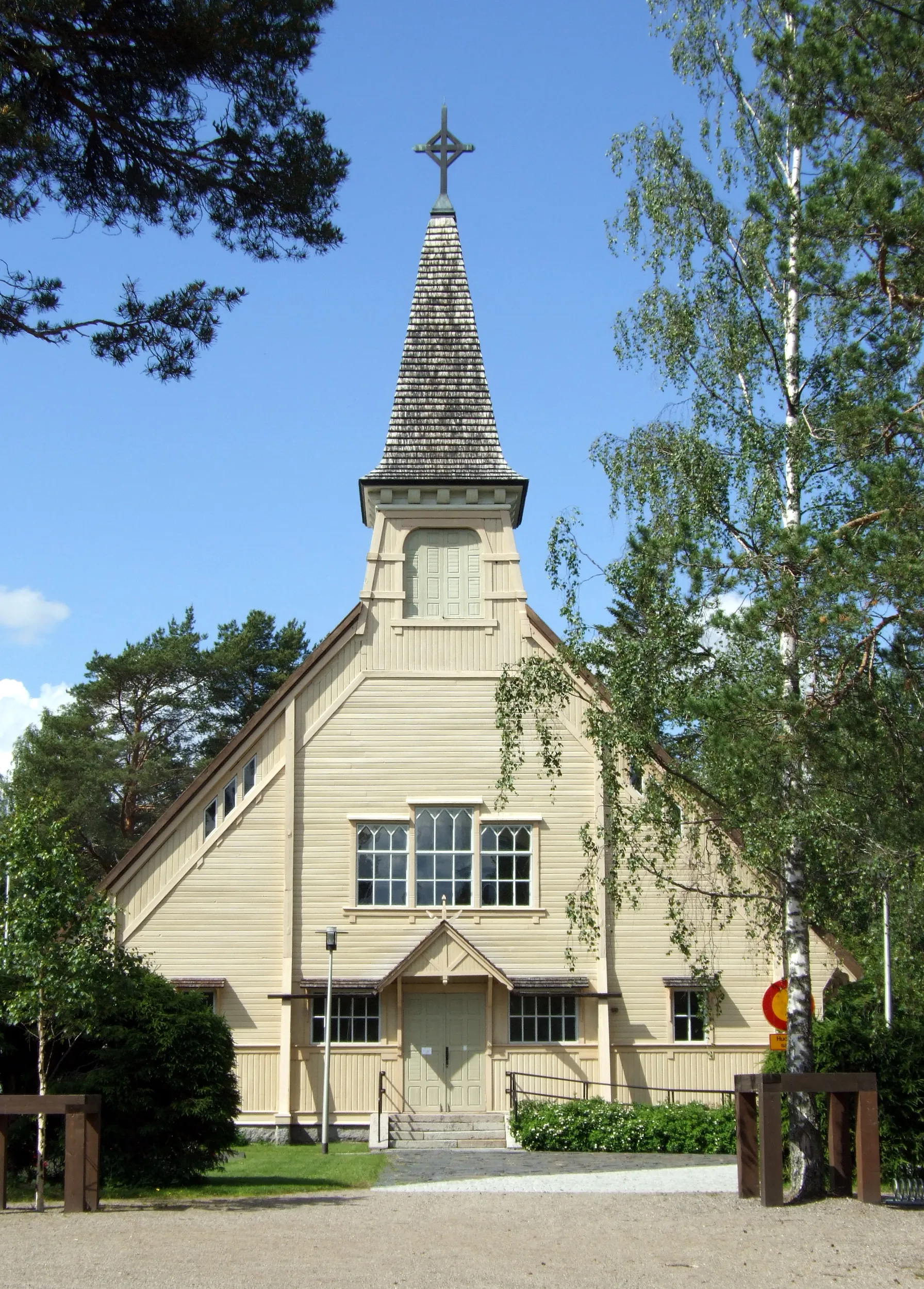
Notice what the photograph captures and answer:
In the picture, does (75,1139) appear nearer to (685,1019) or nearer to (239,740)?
(239,740)

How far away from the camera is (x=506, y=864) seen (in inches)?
1056

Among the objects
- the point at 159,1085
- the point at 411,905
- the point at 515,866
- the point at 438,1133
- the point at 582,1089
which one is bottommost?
the point at 438,1133

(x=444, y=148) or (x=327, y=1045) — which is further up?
(x=444, y=148)

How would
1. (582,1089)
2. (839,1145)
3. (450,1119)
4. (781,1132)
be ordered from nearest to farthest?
(781,1132) < (839,1145) < (450,1119) < (582,1089)

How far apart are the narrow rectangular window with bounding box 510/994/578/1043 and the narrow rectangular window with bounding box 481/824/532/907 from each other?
175 centimetres

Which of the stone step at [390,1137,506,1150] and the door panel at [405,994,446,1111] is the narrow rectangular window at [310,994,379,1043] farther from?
the stone step at [390,1137,506,1150]

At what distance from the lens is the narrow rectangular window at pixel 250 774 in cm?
2700

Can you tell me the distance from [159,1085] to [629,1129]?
7841 millimetres

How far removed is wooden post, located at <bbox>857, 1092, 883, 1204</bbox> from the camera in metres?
14.4

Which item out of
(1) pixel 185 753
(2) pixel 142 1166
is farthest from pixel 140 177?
(1) pixel 185 753

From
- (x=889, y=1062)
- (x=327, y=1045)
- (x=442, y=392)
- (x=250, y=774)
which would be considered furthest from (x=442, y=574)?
(x=889, y=1062)

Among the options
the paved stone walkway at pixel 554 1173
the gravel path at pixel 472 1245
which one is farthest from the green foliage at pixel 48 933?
the paved stone walkway at pixel 554 1173

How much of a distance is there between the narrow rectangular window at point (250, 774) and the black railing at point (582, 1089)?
23.0 feet

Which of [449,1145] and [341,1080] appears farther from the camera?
[341,1080]
